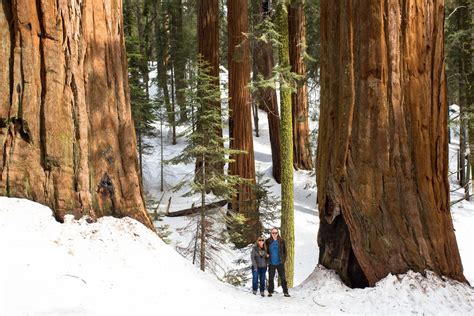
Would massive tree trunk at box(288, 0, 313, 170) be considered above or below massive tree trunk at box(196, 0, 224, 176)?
below

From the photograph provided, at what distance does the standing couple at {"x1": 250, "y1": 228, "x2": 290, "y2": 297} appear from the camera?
6.52 m

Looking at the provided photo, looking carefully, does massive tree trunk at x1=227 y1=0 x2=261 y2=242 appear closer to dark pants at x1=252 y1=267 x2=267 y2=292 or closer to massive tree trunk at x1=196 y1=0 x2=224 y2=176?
massive tree trunk at x1=196 y1=0 x2=224 y2=176

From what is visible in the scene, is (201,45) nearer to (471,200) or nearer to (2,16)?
(2,16)

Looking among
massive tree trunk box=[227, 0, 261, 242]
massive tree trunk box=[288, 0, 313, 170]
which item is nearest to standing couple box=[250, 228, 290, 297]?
massive tree trunk box=[227, 0, 261, 242]

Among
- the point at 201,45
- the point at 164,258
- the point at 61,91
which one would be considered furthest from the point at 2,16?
the point at 201,45

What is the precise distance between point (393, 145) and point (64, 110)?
14.2ft

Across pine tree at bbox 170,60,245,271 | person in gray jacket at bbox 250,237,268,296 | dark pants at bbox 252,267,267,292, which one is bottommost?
dark pants at bbox 252,267,267,292

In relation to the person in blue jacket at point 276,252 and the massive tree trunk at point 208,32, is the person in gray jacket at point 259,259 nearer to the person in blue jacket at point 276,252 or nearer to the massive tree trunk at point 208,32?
the person in blue jacket at point 276,252

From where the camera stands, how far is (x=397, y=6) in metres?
5.76

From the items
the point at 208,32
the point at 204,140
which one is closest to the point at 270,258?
the point at 204,140

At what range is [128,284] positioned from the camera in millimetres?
4766

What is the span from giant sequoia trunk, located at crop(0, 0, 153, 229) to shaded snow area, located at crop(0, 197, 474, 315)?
312 mm

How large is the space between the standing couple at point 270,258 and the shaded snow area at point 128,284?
0.36 m

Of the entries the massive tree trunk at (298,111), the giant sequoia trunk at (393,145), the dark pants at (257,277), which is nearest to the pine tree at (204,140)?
the dark pants at (257,277)
